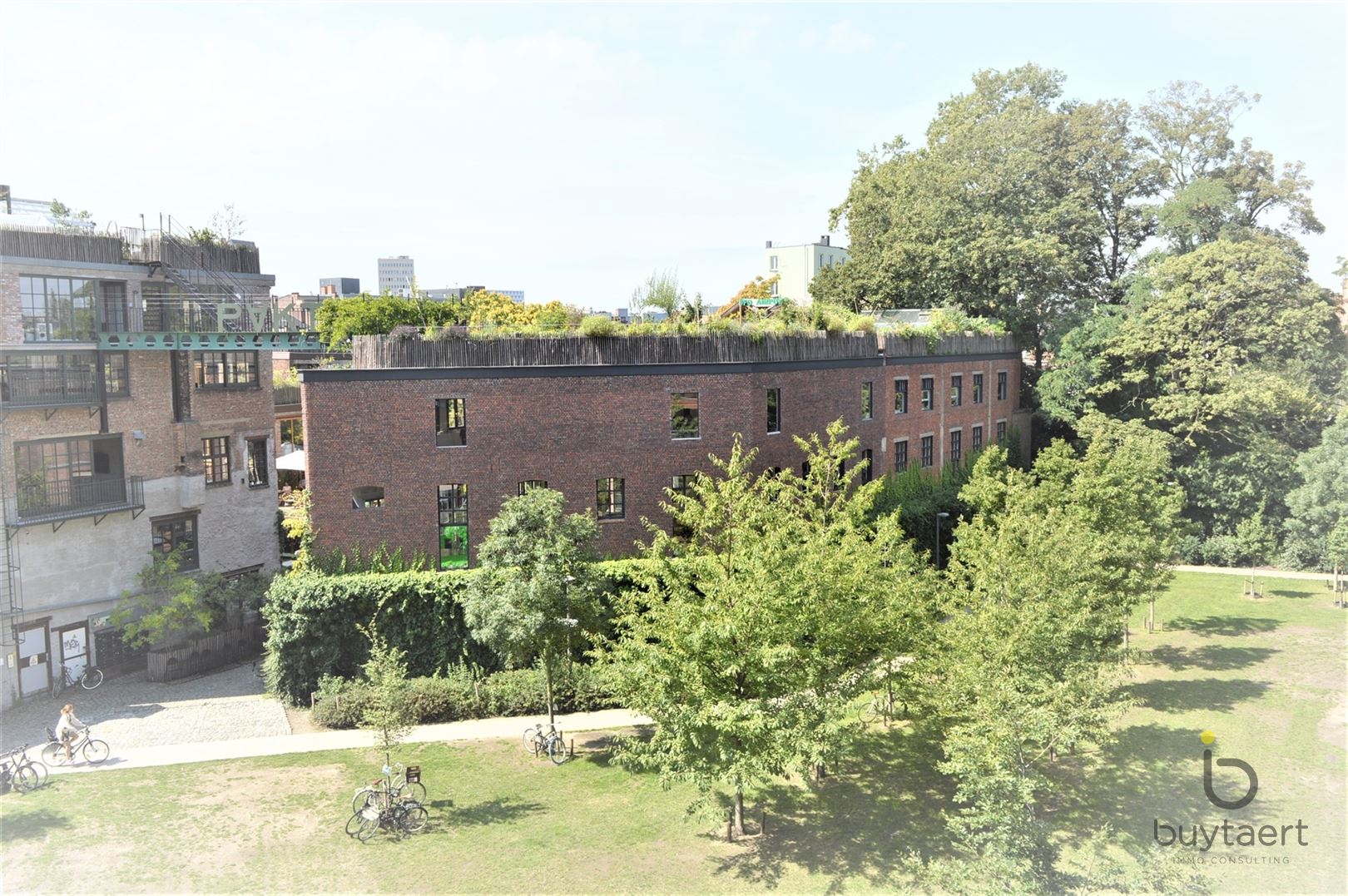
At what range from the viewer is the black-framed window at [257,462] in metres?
41.7

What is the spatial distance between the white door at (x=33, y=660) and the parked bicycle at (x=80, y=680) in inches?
10.1

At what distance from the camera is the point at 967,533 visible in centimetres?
2939

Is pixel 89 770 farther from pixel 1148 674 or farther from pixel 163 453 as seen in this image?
Answer: pixel 1148 674

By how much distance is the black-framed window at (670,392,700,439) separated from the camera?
113 ft

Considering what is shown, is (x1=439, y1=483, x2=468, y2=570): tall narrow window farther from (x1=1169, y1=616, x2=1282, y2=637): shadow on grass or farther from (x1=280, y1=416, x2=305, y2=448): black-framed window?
(x1=280, y1=416, x2=305, y2=448): black-framed window

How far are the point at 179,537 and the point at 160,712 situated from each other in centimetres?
947

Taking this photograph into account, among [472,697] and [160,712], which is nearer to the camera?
[472,697]

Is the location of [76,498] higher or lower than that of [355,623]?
higher

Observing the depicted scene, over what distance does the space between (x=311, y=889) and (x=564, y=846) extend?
5.37m

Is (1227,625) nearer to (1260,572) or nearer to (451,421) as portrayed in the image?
(1260,572)

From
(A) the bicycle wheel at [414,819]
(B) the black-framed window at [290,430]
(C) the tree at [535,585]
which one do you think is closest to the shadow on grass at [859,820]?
(A) the bicycle wheel at [414,819]

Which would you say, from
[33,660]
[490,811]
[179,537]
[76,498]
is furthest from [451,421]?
[33,660]

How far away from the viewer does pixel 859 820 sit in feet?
74.2

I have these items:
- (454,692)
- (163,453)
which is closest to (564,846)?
(454,692)
